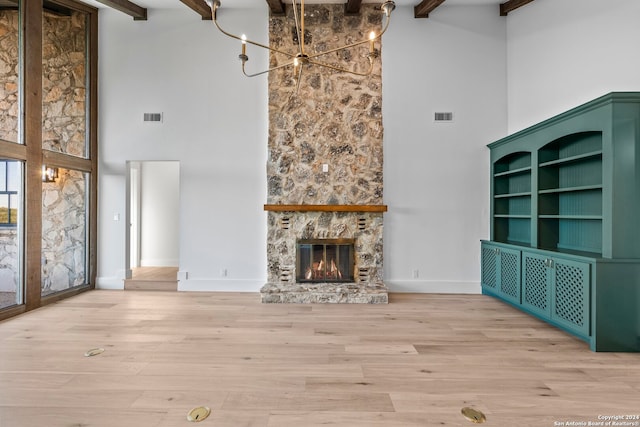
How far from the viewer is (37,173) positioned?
4328mm

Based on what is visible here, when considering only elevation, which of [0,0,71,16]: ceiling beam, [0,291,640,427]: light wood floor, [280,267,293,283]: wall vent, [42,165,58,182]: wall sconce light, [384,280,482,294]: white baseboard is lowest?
[0,291,640,427]: light wood floor

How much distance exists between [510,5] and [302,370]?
19.1 ft

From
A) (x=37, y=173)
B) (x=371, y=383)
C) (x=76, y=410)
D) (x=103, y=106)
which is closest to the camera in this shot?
(x=76, y=410)

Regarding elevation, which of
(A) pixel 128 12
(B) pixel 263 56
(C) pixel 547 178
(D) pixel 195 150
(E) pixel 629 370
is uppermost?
(A) pixel 128 12

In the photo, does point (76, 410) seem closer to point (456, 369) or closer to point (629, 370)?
point (456, 369)

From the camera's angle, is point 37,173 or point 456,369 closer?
point 456,369

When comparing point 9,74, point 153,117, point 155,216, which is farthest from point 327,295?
point 9,74

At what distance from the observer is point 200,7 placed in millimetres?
4953

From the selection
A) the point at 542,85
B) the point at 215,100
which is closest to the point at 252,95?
the point at 215,100

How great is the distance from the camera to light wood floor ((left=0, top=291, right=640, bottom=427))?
2104mm

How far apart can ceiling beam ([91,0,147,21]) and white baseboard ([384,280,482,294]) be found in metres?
5.75

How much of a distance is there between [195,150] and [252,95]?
1.28 metres

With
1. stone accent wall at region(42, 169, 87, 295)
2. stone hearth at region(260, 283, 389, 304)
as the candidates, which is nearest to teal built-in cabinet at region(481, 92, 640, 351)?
stone hearth at region(260, 283, 389, 304)

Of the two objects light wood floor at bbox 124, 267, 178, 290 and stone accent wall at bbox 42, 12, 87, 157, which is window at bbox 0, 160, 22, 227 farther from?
light wood floor at bbox 124, 267, 178, 290
